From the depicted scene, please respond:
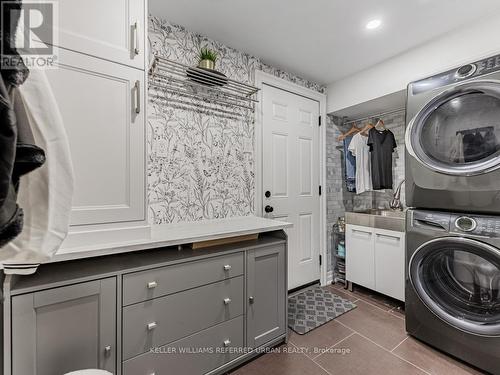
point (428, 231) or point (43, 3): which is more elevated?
point (43, 3)

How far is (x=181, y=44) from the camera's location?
1.90 metres

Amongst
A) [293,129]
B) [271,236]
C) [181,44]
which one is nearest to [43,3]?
[181,44]

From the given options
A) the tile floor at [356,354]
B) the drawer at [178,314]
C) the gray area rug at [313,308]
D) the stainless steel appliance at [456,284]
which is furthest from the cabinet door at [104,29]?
the gray area rug at [313,308]

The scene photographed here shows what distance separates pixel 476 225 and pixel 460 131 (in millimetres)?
611

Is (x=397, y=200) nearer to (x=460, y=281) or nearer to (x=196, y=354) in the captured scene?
(x=460, y=281)

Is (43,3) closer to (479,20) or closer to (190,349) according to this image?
(190,349)

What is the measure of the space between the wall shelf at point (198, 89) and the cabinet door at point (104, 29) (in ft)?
1.23

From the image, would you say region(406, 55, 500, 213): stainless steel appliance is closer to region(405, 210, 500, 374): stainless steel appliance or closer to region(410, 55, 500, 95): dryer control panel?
region(410, 55, 500, 95): dryer control panel

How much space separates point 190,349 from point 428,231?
1704 mm

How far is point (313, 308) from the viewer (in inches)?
91.7

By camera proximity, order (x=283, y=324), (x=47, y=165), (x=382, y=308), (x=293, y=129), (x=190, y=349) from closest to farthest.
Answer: (x=47, y=165)
(x=190, y=349)
(x=283, y=324)
(x=382, y=308)
(x=293, y=129)

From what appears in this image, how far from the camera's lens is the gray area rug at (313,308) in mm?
2076

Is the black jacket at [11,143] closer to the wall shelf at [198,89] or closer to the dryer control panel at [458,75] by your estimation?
the wall shelf at [198,89]

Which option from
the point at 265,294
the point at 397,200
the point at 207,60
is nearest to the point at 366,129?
the point at 397,200
